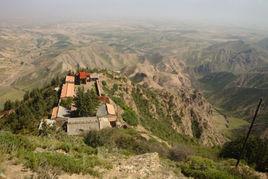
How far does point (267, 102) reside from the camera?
19588cm

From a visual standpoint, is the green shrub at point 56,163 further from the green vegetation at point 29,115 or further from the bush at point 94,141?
the green vegetation at point 29,115

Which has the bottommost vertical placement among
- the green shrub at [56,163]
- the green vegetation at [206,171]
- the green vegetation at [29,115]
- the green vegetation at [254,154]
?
the green vegetation at [29,115]

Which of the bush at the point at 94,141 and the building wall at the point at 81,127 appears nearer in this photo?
the bush at the point at 94,141

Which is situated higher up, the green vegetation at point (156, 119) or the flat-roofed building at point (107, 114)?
the flat-roofed building at point (107, 114)

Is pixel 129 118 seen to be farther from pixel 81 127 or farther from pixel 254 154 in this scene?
pixel 254 154

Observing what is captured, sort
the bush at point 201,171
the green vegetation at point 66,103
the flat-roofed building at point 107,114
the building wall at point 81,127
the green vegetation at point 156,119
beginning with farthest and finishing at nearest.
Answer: the green vegetation at point 156,119 < the green vegetation at point 66,103 < the flat-roofed building at point 107,114 < the building wall at point 81,127 < the bush at point 201,171

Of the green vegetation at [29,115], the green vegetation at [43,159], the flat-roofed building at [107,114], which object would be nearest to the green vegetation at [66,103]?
the green vegetation at [29,115]

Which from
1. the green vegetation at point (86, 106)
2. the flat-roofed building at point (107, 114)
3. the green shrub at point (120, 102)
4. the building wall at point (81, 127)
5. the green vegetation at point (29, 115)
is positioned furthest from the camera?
the green shrub at point (120, 102)

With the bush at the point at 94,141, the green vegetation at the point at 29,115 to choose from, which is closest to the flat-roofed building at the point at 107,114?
the green vegetation at the point at 29,115

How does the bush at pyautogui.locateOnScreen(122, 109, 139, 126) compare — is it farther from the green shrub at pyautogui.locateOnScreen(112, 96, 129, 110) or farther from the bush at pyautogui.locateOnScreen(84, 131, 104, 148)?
the bush at pyautogui.locateOnScreen(84, 131, 104, 148)

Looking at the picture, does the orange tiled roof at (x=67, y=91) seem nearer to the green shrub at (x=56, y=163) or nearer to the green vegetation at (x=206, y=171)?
the green vegetation at (x=206, y=171)

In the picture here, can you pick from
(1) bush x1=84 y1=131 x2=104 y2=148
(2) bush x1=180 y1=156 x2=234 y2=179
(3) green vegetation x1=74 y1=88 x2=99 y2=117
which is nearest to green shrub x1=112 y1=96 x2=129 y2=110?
(3) green vegetation x1=74 y1=88 x2=99 y2=117

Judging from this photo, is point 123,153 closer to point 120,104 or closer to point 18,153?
point 18,153

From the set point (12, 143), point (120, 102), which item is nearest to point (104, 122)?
point (120, 102)
